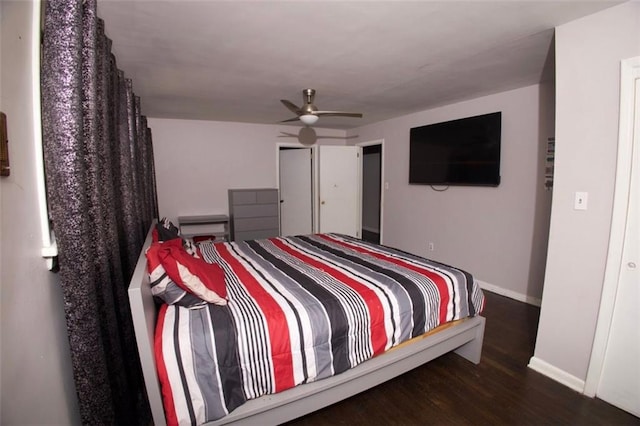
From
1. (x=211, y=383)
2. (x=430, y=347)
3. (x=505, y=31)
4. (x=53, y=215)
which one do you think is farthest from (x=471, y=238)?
(x=53, y=215)

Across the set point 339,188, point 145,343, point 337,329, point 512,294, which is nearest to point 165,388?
point 145,343

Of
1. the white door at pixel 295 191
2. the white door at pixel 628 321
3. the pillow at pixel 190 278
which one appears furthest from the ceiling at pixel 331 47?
the white door at pixel 295 191

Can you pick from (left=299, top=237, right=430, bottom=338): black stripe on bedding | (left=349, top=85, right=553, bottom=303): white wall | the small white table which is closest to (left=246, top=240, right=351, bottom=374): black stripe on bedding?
(left=299, top=237, right=430, bottom=338): black stripe on bedding

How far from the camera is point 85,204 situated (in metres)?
1.14

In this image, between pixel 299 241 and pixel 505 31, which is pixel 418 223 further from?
pixel 505 31

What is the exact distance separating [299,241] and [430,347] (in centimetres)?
166

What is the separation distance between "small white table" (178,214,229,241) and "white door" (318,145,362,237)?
5.59ft

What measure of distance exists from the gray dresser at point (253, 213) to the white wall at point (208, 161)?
0.36 meters

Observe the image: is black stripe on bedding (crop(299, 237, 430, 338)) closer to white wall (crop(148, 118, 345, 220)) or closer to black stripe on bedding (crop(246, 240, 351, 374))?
black stripe on bedding (crop(246, 240, 351, 374))

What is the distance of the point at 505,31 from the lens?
1880 millimetres

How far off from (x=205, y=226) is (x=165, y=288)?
350cm

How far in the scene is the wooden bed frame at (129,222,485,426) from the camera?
1.15 meters

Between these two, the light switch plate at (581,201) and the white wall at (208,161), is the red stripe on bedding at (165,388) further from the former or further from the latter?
the white wall at (208,161)

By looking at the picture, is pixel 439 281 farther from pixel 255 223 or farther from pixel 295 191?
pixel 295 191
